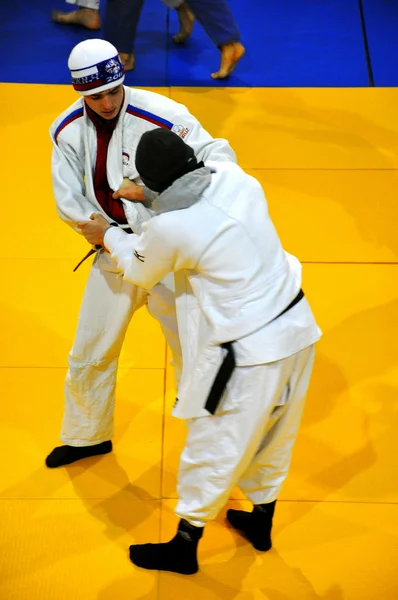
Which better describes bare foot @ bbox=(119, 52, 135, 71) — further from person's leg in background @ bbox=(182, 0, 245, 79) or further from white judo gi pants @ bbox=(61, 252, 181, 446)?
white judo gi pants @ bbox=(61, 252, 181, 446)

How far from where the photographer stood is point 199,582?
10.7ft

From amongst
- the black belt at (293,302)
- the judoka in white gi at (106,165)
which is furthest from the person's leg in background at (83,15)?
the black belt at (293,302)

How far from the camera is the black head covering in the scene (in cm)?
246

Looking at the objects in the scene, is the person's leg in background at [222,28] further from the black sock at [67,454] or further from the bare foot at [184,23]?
the black sock at [67,454]

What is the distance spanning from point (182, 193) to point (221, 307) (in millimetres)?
409

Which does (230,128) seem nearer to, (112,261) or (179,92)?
(179,92)

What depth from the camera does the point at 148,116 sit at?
3.03 metres

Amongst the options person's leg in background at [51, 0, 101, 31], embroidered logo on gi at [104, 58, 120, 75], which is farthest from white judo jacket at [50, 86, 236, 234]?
person's leg in background at [51, 0, 101, 31]

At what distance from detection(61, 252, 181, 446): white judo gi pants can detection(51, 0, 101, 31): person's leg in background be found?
13.6 ft

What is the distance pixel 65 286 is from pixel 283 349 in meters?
2.34

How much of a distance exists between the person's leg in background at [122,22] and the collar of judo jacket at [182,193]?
12.9ft

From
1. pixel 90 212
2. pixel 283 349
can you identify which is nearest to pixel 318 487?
pixel 283 349

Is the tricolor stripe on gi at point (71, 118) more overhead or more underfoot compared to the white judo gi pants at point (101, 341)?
more overhead

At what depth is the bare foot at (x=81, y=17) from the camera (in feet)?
22.0
